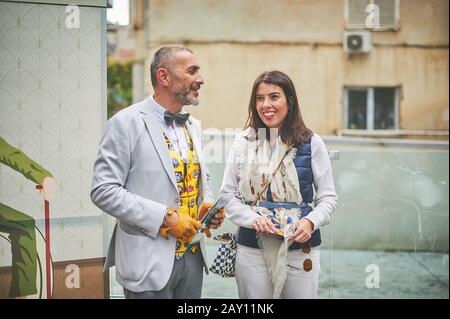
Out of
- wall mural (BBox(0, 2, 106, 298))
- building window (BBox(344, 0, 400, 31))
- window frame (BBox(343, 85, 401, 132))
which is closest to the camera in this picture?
wall mural (BBox(0, 2, 106, 298))

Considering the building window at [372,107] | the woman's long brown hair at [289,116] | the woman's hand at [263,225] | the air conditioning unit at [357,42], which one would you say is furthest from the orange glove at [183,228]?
the building window at [372,107]

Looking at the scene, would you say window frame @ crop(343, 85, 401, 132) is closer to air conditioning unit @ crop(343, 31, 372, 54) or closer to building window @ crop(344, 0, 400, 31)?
air conditioning unit @ crop(343, 31, 372, 54)

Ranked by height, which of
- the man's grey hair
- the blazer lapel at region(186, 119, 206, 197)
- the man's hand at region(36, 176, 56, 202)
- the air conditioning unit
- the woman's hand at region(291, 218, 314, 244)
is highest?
the air conditioning unit

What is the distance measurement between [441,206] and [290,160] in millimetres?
2472

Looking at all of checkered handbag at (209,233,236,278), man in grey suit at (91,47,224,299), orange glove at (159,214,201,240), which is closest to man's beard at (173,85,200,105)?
man in grey suit at (91,47,224,299)

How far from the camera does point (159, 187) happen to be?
266cm

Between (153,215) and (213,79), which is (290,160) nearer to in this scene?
(153,215)

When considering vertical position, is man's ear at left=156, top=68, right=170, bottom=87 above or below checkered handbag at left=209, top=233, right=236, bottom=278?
above

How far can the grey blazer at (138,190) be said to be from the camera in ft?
8.41

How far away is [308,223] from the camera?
8.96ft

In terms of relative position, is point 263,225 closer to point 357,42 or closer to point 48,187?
point 48,187

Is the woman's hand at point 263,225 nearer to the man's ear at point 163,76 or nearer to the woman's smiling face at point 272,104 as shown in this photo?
the woman's smiling face at point 272,104

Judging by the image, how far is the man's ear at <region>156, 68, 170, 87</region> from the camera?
107 inches

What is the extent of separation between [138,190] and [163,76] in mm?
549
